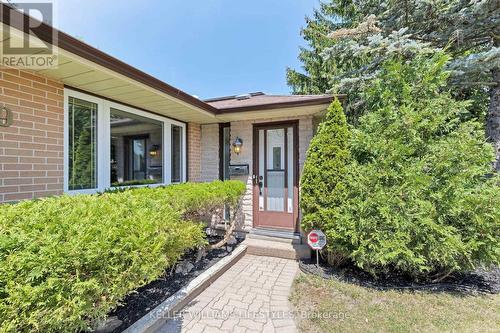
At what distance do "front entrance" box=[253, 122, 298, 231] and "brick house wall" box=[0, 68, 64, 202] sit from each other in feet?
12.2

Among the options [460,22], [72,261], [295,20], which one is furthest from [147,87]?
[295,20]

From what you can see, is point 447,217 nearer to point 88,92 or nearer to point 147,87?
point 147,87

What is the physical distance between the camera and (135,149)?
4.66m

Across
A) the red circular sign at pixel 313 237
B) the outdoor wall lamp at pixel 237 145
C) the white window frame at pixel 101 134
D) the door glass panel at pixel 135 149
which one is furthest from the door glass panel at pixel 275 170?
the white window frame at pixel 101 134

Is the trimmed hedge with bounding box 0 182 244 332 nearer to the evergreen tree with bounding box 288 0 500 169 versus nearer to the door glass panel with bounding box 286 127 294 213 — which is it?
the door glass panel with bounding box 286 127 294 213

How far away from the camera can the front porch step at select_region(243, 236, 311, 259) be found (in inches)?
188

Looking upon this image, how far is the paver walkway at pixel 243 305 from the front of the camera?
8.87ft

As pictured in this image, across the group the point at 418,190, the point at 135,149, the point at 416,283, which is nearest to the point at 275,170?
the point at 418,190

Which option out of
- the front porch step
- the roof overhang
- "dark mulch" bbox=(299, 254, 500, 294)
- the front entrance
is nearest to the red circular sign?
"dark mulch" bbox=(299, 254, 500, 294)

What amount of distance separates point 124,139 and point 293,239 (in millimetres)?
3856

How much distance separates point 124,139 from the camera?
173 inches

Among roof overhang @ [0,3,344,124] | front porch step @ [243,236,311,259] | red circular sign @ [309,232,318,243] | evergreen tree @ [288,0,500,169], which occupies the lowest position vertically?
front porch step @ [243,236,311,259]

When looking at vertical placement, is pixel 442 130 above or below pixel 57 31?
below

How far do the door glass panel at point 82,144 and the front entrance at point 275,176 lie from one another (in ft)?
10.7
